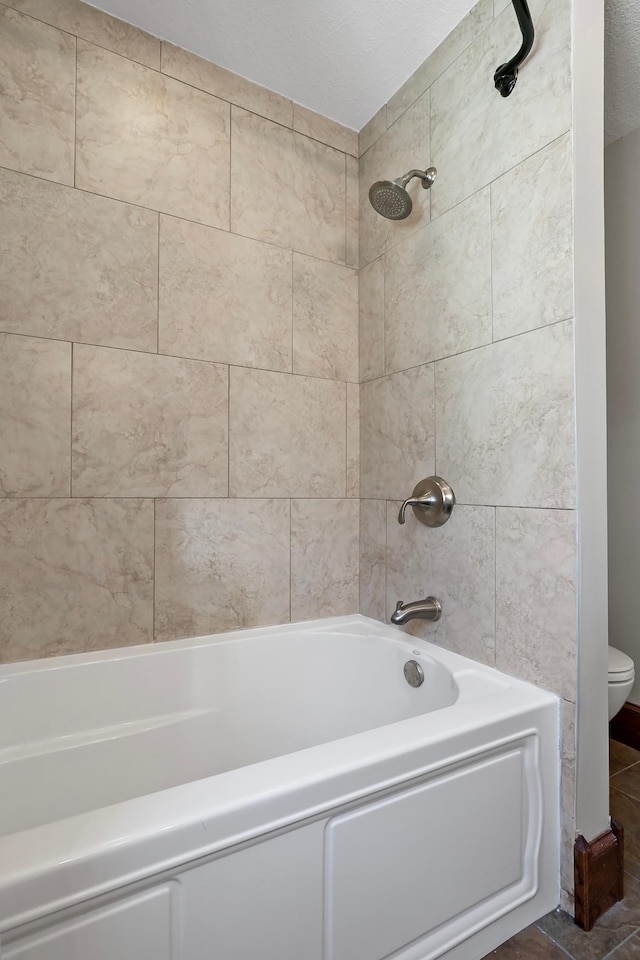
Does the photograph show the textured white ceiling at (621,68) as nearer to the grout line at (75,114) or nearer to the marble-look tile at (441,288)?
the marble-look tile at (441,288)

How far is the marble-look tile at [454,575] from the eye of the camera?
4.47 feet

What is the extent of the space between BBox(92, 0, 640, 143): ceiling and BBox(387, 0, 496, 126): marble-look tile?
0.02m

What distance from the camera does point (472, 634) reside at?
4.60ft

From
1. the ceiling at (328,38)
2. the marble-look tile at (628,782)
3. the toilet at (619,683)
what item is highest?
the ceiling at (328,38)

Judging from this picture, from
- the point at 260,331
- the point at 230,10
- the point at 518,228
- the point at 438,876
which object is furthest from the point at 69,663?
the point at 230,10

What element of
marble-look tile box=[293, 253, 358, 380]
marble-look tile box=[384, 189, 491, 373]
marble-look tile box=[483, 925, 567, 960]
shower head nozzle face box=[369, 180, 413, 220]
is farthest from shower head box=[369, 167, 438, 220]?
marble-look tile box=[483, 925, 567, 960]

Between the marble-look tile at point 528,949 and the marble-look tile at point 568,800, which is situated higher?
the marble-look tile at point 568,800

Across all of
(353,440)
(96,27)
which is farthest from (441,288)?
(96,27)

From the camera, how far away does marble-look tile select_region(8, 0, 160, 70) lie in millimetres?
1397

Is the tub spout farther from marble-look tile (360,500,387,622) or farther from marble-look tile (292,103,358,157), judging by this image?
marble-look tile (292,103,358,157)

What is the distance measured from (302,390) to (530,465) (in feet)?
2.99

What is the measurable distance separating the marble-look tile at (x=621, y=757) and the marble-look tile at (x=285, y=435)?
1.47m

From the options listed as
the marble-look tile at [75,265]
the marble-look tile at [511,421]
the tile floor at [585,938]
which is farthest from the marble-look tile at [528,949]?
the marble-look tile at [75,265]

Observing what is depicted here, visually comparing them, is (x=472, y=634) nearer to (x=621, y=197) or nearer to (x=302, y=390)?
(x=302, y=390)
